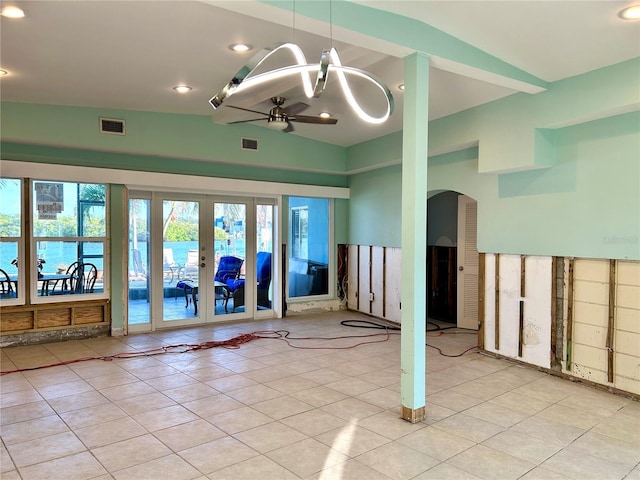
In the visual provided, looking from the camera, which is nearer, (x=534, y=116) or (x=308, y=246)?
(x=534, y=116)

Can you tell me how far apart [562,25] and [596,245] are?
2.15 meters

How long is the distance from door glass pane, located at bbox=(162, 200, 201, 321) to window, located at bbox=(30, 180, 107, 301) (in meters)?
0.89

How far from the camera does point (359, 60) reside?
444cm

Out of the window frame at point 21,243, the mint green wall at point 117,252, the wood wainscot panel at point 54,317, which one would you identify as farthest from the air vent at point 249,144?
the wood wainscot panel at point 54,317

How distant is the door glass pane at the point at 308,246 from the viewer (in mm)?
8148

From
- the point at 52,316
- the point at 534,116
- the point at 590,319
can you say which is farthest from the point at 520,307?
the point at 52,316

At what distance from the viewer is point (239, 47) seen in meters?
3.99

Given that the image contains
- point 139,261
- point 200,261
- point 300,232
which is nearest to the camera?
point 139,261

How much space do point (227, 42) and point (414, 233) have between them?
2354 mm

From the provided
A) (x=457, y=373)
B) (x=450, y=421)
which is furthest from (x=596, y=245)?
(x=450, y=421)

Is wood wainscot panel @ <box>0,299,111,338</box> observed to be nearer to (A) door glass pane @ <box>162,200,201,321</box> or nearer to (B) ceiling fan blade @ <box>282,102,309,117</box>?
(A) door glass pane @ <box>162,200,201,321</box>

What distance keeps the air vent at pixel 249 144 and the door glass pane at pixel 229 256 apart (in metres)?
0.98

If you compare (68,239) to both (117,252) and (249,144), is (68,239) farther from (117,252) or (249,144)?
(249,144)

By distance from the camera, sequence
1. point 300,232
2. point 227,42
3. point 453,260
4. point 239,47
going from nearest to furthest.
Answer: point 227,42, point 239,47, point 453,260, point 300,232
